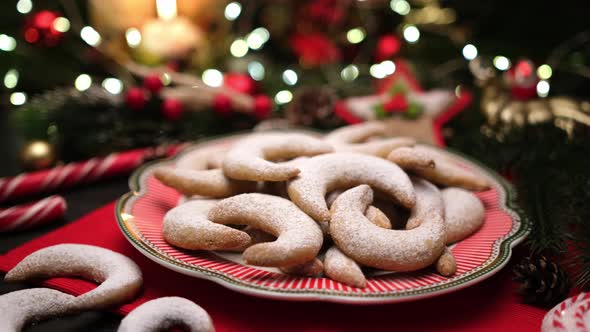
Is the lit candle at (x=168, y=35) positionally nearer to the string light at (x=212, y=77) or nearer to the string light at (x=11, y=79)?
the string light at (x=212, y=77)

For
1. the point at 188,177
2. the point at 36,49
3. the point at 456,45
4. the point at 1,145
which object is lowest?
the point at 1,145

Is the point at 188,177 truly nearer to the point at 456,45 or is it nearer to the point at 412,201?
the point at 412,201

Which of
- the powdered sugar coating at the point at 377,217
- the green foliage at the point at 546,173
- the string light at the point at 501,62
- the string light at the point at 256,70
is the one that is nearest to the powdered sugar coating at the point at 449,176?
the green foliage at the point at 546,173

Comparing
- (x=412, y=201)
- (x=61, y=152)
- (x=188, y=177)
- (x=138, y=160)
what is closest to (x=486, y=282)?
(x=412, y=201)

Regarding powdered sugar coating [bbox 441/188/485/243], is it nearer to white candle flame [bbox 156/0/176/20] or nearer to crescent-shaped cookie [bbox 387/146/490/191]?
crescent-shaped cookie [bbox 387/146/490/191]

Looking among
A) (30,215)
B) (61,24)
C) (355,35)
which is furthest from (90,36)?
(355,35)

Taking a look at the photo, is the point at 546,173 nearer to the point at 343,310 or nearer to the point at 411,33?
the point at 343,310
